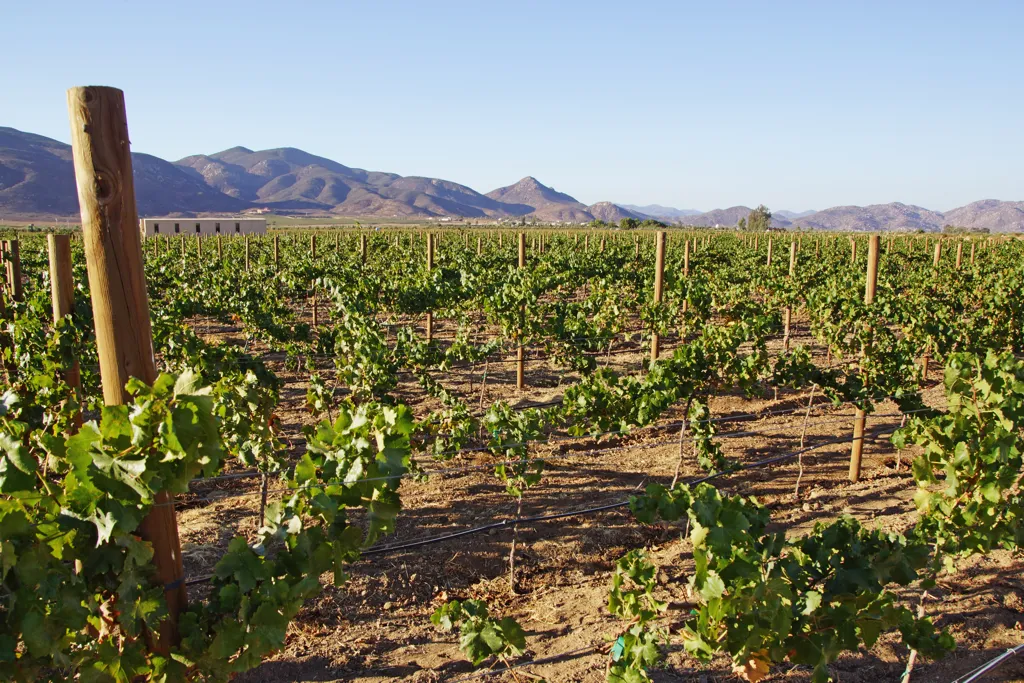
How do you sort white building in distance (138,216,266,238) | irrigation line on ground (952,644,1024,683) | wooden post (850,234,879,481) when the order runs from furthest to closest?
white building in distance (138,216,266,238) < wooden post (850,234,879,481) < irrigation line on ground (952,644,1024,683)

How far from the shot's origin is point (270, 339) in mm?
12492

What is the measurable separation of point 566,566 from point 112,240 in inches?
188

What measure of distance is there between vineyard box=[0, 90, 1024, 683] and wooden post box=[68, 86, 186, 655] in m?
0.01

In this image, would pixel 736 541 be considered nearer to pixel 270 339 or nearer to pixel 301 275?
pixel 270 339

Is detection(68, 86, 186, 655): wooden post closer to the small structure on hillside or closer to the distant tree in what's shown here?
the small structure on hillside

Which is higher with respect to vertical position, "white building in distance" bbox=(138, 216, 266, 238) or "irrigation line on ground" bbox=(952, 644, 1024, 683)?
"white building in distance" bbox=(138, 216, 266, 238)

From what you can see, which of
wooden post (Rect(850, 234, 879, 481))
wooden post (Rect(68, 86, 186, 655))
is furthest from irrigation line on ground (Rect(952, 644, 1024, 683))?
wooden post (Rect(68, 86, 186, 655))

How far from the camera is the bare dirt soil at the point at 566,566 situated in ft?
15.0

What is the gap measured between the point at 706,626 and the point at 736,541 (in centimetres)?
34

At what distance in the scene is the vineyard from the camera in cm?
228

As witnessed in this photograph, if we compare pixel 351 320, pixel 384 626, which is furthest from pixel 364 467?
pixel 351 320

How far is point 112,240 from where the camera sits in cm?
220

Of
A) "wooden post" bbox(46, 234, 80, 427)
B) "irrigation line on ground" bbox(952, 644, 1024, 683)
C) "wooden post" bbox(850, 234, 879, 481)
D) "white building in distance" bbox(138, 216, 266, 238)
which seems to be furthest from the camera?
"white building in distance" bbox(138, 216, 266, 238)

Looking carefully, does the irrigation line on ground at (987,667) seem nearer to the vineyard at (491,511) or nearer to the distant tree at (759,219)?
the vineyard at (491,511)
